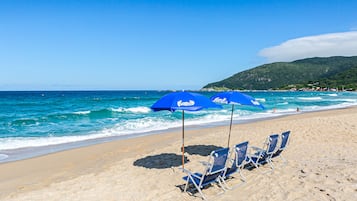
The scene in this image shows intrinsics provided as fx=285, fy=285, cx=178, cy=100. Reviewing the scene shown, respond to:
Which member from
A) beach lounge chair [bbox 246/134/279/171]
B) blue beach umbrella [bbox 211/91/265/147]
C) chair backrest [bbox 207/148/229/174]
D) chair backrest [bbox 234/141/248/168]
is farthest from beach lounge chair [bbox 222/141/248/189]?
Result: blue beach umbrella [bbox 211/91/265/147]

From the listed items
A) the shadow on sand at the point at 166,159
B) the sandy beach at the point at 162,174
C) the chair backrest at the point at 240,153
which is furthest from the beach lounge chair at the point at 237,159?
the shadow on sand at the point at 166,159

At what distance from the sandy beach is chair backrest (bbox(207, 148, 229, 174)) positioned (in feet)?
1.62

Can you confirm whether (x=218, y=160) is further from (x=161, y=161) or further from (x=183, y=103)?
(x=161, y=161)

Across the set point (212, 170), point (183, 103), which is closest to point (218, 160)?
point (212, 170)

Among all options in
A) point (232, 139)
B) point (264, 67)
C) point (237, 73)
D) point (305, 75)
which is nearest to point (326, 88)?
point (305, 75)

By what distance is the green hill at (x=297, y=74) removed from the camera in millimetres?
125000

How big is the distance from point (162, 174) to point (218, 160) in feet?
6.75

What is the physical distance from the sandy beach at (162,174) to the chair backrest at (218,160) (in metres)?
0.49

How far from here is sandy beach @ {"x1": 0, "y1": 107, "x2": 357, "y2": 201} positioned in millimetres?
5262

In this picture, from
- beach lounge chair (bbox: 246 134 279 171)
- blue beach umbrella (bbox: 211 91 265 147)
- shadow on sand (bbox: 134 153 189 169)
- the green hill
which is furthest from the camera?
the green hill

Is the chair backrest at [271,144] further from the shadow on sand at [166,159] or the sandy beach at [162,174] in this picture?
the shadow on sand at [166,159]

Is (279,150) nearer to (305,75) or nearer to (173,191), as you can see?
(173,191)

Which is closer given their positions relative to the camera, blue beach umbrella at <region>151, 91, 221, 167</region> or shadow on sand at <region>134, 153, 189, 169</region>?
blue beach umbrella at <region>151, 91, 221, 167</region>

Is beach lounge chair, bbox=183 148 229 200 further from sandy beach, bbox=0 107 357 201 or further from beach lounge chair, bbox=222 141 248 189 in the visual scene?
beach lounge chair, bbox=222 141 248 189
